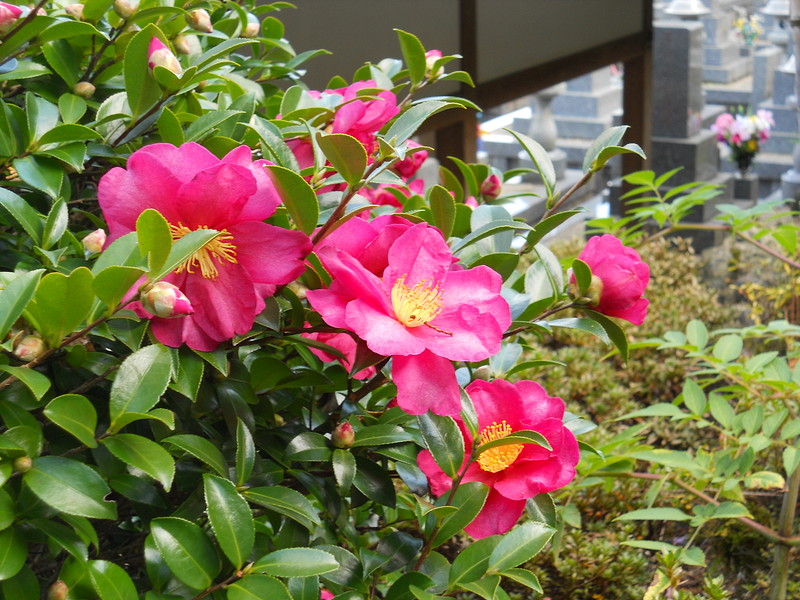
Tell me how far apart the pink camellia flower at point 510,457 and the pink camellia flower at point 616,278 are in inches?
3.3

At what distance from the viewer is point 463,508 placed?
1.87 ft

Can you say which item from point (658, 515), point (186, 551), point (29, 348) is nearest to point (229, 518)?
point (186, 551)

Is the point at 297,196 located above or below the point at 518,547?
above

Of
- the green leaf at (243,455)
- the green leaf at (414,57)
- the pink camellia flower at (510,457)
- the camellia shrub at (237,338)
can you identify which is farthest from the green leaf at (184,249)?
the green leaf at (414,57)

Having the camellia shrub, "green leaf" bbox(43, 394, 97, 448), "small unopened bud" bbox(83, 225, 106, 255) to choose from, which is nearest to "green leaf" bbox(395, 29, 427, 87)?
the camellia shrub

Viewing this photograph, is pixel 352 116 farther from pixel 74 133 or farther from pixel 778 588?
pixel 778 588

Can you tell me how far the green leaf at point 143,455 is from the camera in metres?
0.45

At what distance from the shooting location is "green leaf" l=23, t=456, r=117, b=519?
43 centimetres

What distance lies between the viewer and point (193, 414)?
1.87ft

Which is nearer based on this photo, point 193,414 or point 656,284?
point 193,414

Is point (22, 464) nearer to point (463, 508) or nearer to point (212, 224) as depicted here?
point (212, 224)

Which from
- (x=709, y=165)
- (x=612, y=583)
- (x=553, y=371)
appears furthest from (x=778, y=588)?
(x=709, y=165)

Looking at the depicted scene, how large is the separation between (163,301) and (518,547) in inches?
10.8

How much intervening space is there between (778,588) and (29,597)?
932 mm
